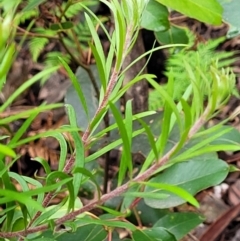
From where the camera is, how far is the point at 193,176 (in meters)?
0.77

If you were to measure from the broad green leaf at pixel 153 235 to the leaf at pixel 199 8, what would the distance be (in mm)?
292

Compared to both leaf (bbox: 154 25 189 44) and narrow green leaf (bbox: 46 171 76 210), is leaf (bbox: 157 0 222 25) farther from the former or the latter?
leaf (bbox: 154 25 189 44)

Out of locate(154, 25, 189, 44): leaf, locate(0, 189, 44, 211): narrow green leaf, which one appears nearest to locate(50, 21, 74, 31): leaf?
locate(154, 25, 189, 44): leaf

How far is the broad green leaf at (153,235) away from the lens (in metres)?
0.68

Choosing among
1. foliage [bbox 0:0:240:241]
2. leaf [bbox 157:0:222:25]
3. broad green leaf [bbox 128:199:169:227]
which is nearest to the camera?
foliage [bbox 0:0:240:241]

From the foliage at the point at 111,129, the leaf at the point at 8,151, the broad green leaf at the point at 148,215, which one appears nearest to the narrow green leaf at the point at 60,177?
the foliage at the point at 111,129

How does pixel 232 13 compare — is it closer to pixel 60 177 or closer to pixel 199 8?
pixel 199 8

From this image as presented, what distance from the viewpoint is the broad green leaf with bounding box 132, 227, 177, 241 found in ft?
2.23

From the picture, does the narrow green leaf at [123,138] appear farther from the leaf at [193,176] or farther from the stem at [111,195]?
the leaf at [193,176]

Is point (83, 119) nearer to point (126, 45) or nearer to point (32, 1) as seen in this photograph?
point (32, 1)

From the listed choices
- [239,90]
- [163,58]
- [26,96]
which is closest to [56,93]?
[26,96]

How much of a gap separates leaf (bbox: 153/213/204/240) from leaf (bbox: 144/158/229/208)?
7 centimetres

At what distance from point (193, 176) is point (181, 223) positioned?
125 mm

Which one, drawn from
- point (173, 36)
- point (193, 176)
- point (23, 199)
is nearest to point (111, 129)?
point (23, 199)
